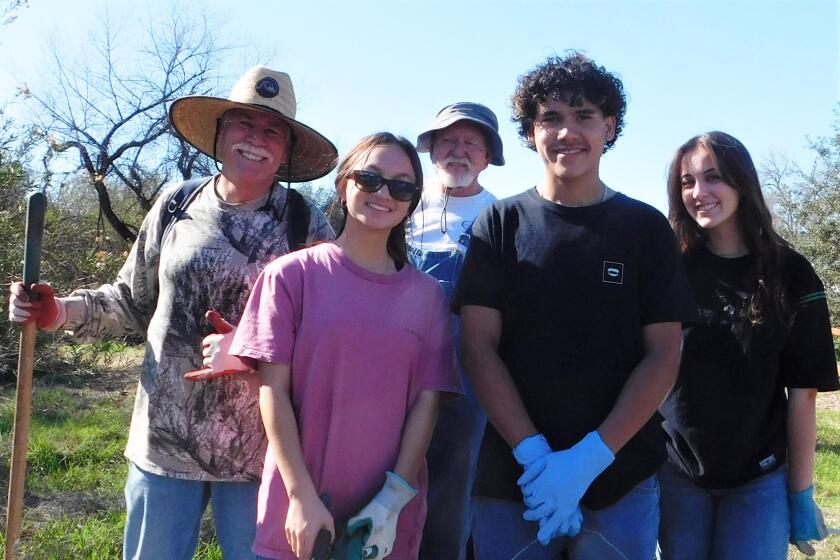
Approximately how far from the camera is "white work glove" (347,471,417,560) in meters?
2.12

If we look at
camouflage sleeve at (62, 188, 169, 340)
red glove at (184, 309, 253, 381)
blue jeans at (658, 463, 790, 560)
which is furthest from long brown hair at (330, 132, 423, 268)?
blue jeans at (658, 463, 790, 560)

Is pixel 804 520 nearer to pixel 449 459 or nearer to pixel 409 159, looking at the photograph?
pixel 449 459

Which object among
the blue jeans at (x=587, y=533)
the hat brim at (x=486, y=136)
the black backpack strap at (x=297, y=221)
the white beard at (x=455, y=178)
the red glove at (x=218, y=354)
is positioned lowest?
the blue jeans at (x=587, y=533)

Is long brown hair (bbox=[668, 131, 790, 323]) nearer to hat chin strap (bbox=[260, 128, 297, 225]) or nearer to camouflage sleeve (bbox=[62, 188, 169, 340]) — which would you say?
hat chin strap (bbox=[260, 128, 297, 225])

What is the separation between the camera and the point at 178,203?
107 inches

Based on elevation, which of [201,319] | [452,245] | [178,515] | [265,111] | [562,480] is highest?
[265,111]

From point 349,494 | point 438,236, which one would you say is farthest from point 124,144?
point 349,494

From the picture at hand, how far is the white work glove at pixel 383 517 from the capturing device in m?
2.12

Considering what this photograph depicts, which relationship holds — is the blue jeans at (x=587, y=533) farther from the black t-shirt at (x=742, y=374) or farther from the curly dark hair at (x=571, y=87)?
the curly dark hair at (x=571, y=87)

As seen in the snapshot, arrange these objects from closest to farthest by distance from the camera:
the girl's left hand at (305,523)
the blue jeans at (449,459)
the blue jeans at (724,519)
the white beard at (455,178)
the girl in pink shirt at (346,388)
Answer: the girl's left hand at (305,523)
the girl in pink shirt at (346,388)
the blue jeans at (724,519)
the blue jeans at (449,459)
the white beard at (455,178)

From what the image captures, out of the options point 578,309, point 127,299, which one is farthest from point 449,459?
point 127,299

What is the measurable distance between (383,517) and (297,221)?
1099 mm

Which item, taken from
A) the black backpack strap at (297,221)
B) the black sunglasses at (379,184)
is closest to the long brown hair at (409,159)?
the black sunglasses at (379,184)

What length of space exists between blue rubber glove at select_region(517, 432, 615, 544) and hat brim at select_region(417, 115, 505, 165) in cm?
191
